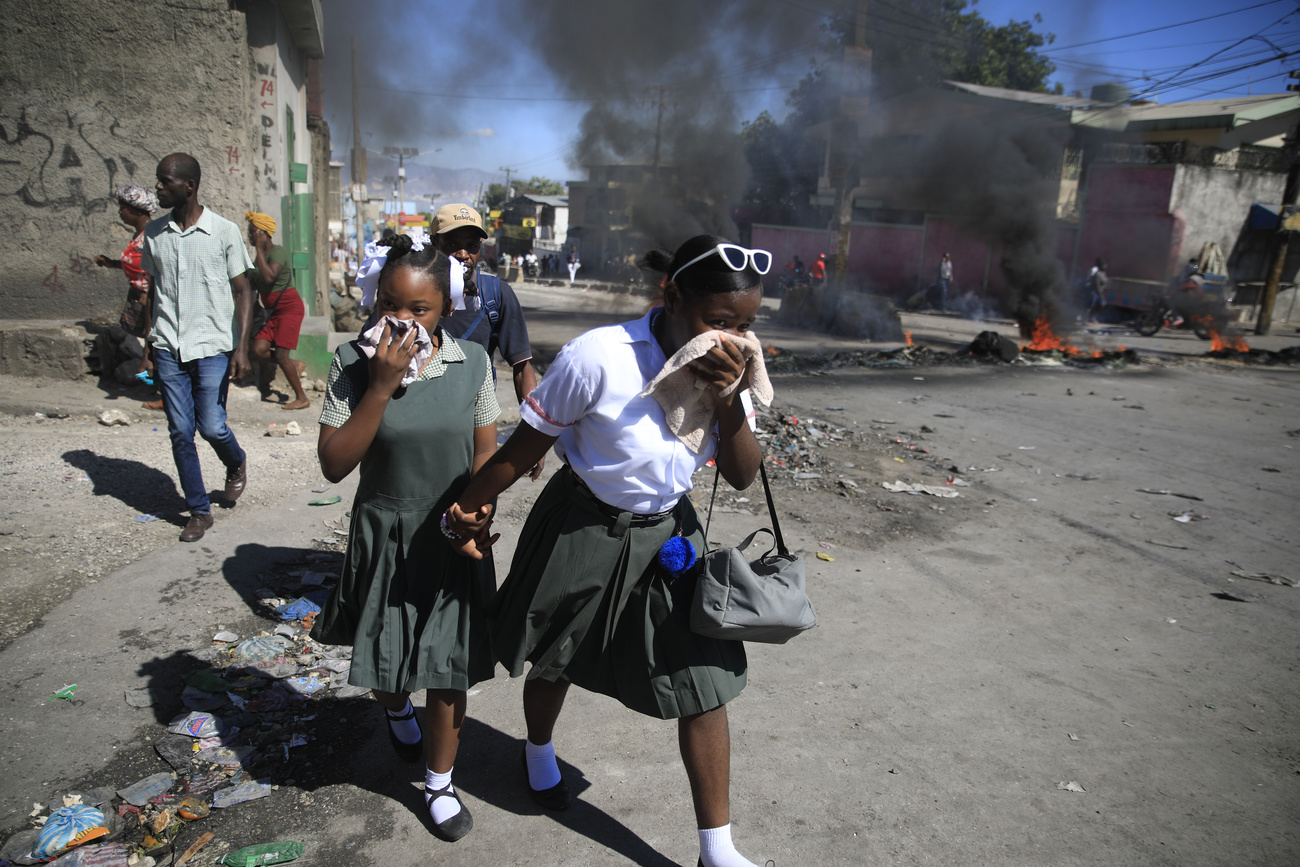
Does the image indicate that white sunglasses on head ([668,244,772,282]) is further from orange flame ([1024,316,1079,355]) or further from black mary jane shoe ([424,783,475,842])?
orange flame ([1024,316,1079,355])

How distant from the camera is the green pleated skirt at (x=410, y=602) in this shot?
192 centimetres

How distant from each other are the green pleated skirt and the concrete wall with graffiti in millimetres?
4932

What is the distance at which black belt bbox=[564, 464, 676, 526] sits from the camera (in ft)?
5.92

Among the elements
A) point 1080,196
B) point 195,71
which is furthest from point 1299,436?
point 1080,196

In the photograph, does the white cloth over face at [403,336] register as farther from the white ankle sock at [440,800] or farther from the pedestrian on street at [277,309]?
the pedestrian on street at [277,309]

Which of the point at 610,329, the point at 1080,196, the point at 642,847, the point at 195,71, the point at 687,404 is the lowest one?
the point at 642,847

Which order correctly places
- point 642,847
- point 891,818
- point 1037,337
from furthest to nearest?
point 1037,337
point 891,818
point 642,847

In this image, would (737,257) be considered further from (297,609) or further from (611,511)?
(297,609)

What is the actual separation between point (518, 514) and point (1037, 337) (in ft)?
43.7

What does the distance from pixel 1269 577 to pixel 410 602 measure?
4465 millimetres

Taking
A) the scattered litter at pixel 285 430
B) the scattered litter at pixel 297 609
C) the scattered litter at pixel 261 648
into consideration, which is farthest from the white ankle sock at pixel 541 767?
the scattered litter at pixel 285 430

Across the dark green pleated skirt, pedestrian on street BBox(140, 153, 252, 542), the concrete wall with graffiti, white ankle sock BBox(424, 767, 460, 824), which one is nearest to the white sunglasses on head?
the dark green pleated skirt

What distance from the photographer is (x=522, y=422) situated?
1.81 meters

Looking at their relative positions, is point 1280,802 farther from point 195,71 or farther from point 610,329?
point 195,71
